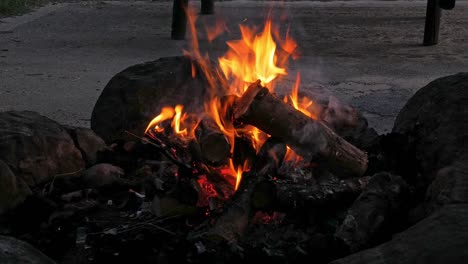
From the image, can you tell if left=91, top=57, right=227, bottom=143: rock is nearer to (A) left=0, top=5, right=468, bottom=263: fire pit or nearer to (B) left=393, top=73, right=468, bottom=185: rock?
(A) left=0, top=5, right=468, bottom=263: fire pit

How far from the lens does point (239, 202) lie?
2.98m

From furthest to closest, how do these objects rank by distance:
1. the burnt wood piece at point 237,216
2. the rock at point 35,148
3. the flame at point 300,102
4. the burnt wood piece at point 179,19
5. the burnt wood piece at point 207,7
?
the burnt wood piece at point 207,7, the burnt wood piece at point 179,19, the flame at point 300,102, the rock at point 35,148, the burnt wood piece at point 237,216

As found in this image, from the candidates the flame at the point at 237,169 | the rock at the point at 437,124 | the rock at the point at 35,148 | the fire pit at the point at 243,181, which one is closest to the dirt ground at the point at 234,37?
the rock at the point at 437,124

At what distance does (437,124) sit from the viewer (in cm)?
344

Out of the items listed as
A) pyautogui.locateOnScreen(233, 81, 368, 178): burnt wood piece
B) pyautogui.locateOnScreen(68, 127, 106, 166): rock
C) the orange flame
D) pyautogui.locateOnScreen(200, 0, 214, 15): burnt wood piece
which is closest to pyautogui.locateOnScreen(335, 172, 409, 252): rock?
pyautogui.locateOnScreen(233, 81, 368, 178): burnt wood piece

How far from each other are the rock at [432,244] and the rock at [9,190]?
1.62 meters

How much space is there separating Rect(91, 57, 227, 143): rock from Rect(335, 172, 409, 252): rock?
4.76 feet

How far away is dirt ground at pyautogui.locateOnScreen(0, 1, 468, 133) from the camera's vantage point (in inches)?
236

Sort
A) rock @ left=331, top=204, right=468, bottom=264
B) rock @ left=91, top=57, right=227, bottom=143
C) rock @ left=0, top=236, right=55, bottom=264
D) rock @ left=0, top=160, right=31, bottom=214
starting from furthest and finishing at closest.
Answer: rock @ left=91, top=57, right=227, bottom=143
rock @ left=0, top=160, right=31, bottom=214
rock @ left=0, top=236, right=55, bottom=264
rock @ left=331, top=204, right=468, bottom=264

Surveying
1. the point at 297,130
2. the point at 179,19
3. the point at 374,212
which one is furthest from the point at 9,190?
the point at 179,19

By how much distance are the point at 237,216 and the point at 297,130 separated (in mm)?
599

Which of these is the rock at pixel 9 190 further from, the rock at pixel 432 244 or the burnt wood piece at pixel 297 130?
the rock at pixel 432 244

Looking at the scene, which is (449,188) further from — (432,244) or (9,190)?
(9,190)

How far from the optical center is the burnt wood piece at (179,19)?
850 cm
